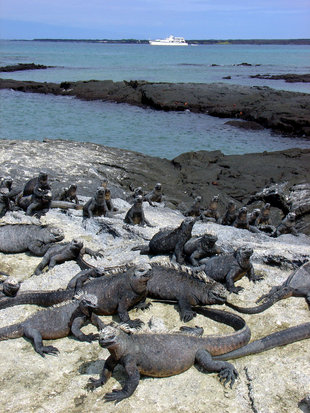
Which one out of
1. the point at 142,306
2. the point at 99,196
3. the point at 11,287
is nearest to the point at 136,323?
the point at 142,306

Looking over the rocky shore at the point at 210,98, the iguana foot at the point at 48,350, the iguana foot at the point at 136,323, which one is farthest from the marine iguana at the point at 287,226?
the rocky shore at the point at 210,98

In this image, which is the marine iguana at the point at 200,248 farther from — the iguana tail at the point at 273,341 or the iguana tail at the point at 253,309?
the iguana tail at the point at 273,341

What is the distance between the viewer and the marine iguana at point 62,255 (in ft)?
18.7

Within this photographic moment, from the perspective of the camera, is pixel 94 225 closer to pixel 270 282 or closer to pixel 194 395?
pixel 270 282

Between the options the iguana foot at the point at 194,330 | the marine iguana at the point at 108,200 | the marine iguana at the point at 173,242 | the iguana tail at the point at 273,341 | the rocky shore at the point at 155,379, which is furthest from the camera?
the marine iguana at the point at 108,200

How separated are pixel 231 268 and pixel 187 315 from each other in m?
0.95

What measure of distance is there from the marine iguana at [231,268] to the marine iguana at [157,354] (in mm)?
1335

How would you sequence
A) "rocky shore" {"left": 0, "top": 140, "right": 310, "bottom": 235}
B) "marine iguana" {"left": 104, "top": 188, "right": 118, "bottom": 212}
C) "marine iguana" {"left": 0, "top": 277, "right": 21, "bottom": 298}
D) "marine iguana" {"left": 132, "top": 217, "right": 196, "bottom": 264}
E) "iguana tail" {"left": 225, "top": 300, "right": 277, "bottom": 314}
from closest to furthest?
"iguana tail" {"left": 225, "top": 300, "right": 277, "bottom": 314}
"marine iguana" {"left": 0, "top": 277, "right": 21, "bottom": 298}
"marine iguana" {"left": 132, "top": 217, "right": 196, "bottom": 264}
"marine iguana" {"left": 104, "top": 188, "right": 118, "bottom": 212}
"rocky shore" {"left": 0, "top": 140, "right": 310, "bottom": 235}

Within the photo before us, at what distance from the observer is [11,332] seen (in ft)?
13.9

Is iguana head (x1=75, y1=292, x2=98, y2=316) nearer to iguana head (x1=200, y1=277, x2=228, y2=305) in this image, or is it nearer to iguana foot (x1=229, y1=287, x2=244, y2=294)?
iguana head (x1=200, y1=277, x2=228, y2=305)

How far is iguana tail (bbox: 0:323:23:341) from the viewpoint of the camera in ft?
13.8

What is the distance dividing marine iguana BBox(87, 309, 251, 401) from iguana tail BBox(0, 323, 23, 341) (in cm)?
104

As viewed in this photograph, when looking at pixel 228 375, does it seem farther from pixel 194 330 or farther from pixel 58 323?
pixel 58 323

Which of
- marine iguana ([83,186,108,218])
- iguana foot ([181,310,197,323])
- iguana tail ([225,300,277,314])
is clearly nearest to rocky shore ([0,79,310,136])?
marine iguana ([83,186,108,218])
